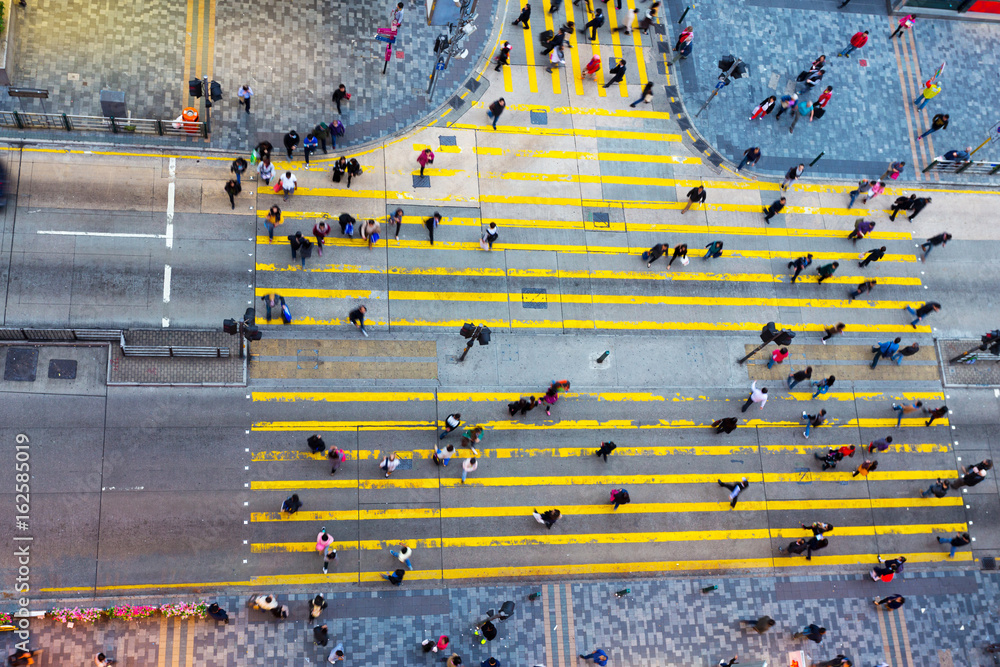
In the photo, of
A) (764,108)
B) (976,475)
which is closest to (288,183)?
(764,108)

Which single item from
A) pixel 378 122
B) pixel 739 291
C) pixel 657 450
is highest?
pixel 378 122

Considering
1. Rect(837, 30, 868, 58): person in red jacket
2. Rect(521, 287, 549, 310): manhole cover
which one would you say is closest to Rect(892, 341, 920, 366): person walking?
Rect(521, 287, 549, 310): manhole cover

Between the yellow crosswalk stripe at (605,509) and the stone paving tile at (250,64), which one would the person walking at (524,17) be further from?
the yellow crosswalk stripe at (605,509)

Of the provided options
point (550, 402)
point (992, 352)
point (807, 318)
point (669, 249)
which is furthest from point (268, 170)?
point (992, 352)

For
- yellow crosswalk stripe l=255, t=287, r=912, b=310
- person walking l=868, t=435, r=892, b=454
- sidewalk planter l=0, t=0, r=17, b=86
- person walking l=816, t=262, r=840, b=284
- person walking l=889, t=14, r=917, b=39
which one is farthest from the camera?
person walking l=889, t=14, r=917, b=39

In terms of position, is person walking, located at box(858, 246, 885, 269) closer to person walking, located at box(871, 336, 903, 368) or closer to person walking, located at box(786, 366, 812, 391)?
person walking, located at box(871, 336, 903, 368)

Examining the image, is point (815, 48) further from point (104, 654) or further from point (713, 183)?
point (104, 654)
